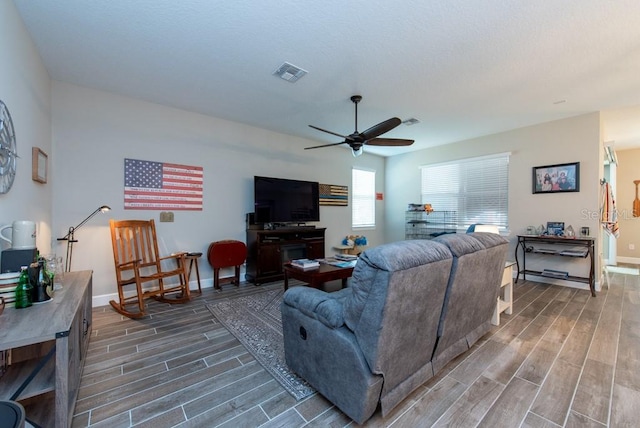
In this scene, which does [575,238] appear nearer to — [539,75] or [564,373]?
[539,75]

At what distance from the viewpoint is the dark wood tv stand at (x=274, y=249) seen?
424cm

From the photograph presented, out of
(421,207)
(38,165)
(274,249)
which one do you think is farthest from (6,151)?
(421,207)

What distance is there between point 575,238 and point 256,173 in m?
4.77

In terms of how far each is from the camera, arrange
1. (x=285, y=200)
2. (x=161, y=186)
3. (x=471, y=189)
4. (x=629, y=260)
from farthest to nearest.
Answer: (x=629, y=260) < (x=471, y=189) < (x=285, y=200) < (x=161, y=186)

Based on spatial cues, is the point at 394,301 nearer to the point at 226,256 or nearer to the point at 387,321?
the point at 387,321

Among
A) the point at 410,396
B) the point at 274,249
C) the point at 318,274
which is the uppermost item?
the point at 274,249

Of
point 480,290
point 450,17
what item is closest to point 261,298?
point 480,290

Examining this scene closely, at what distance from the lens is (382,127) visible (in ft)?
10.0

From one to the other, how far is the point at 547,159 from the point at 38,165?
6405 mm

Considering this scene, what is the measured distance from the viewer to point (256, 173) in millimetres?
4660

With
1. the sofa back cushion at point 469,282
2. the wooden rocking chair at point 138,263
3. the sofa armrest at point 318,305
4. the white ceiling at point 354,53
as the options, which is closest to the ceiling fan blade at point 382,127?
the white ceiling at point 354,53

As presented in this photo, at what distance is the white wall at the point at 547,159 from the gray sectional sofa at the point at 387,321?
11.0 feet

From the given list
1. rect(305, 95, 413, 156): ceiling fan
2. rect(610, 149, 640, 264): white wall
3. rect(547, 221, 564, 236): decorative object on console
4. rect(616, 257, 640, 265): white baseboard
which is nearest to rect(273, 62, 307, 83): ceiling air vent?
rect(305, 95, 413, 156): ceiling fan

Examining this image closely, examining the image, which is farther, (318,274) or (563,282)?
(563,282)
